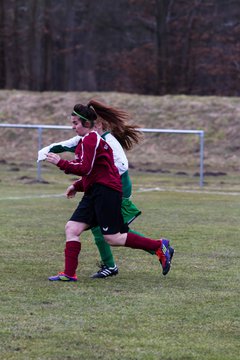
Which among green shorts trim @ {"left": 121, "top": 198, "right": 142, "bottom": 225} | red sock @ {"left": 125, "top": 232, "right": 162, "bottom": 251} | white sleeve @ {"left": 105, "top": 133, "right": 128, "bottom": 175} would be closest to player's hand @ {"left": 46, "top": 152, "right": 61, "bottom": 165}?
white sleeve @ {"left": 105, "top": 133, "right": 128, "bottom": 175}

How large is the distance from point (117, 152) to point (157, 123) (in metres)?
21.3

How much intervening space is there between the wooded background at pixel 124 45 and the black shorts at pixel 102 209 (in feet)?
103

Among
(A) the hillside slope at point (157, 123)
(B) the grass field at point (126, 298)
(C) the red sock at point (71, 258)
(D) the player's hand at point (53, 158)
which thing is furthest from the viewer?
(A) the hillside slope at point (157, 123)

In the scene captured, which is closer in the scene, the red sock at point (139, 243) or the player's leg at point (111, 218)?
the player's leg at point (111, 218)

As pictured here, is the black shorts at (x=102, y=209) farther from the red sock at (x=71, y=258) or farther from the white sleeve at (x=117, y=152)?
the white sleeve at (x=117, y=152)

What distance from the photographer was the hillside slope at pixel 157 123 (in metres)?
26.4

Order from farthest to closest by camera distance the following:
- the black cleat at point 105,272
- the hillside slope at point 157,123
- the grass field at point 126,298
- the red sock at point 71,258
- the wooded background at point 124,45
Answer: the wooded background at point 124,45, the hillside slope at point 157,123, the black cleat at point 105,272, the red sock at point 71,258, the grass field at point 126,298

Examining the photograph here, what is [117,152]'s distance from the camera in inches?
321

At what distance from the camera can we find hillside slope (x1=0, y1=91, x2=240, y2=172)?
26375 millimetres

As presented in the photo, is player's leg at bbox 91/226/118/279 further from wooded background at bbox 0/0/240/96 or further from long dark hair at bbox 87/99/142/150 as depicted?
wooded background at bbox 0/0/240/96

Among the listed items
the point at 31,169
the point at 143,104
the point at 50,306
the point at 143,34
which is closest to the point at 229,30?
the point at 143,34

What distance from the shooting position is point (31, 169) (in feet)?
78.3

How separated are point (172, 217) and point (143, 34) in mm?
34469

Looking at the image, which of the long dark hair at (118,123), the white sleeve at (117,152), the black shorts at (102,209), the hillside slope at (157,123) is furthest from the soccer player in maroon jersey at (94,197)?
the hillside slope at (157,123)
